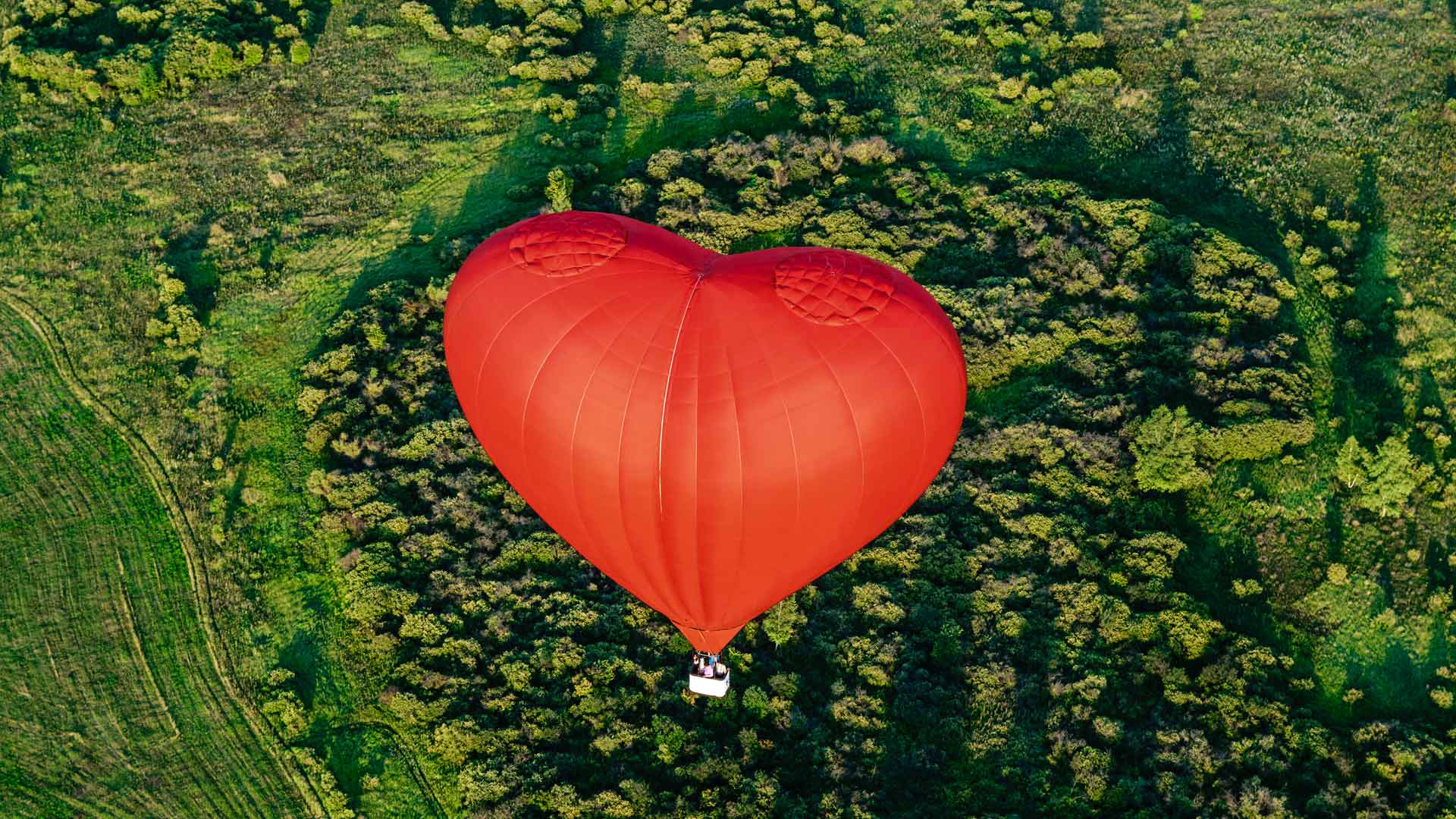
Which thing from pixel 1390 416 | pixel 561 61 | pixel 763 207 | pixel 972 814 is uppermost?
pixel 561 61

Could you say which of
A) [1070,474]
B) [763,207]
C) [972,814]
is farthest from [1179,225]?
[972,814]

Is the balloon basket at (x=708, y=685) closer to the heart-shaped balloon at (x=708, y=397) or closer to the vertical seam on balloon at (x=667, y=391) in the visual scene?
the heart-shaped balloon at (x=708, y=397)

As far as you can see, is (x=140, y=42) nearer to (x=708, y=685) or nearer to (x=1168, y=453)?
(x=708, y=685)

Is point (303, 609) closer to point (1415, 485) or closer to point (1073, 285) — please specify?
point (1073, 285)

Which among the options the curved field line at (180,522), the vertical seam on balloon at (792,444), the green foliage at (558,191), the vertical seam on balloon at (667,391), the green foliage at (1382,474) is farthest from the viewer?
the green foliage at (558,191)

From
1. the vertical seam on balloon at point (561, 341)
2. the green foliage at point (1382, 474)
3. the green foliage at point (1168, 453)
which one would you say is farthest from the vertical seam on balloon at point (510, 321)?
the green foliage at point (1382, 474)

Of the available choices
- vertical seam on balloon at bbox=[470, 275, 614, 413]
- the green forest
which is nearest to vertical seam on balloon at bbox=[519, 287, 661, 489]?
vertical seam on balloon at bbox=[470, 275, 614, 413]

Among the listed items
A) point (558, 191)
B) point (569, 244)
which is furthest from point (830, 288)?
point (558, 191)
